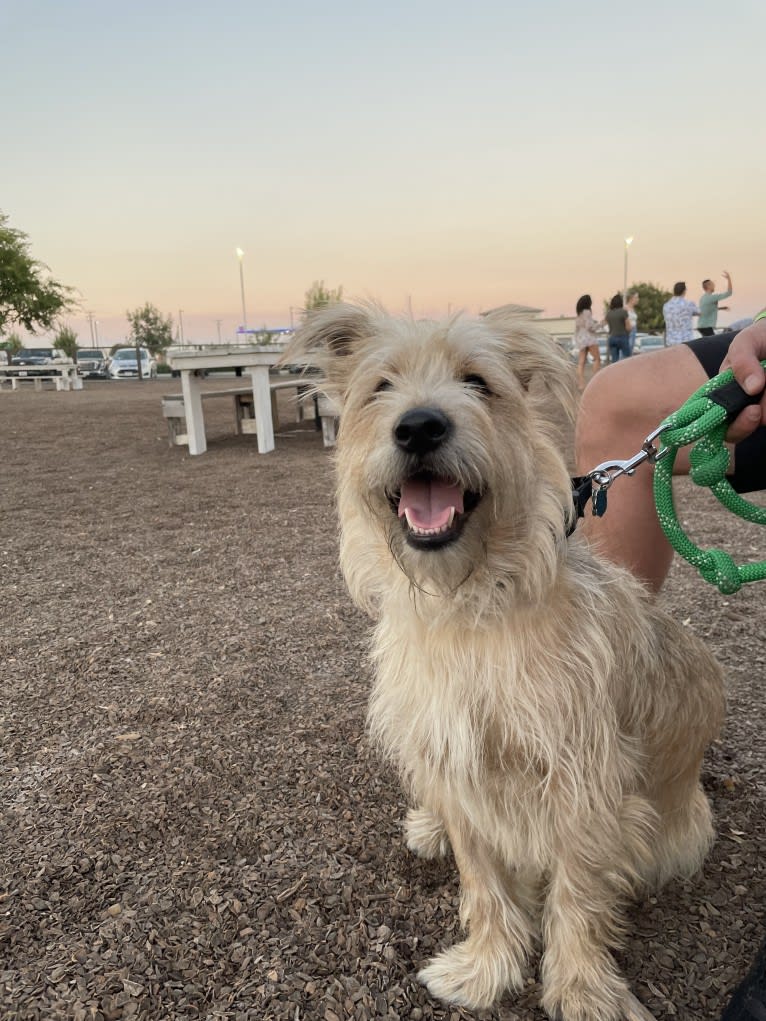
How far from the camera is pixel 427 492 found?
2.05 m

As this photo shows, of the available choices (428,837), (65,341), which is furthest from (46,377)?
(428,837)

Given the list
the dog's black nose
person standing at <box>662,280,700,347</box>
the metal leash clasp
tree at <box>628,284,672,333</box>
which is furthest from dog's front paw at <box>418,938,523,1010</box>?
tree at <box>628,284,672,333</box>

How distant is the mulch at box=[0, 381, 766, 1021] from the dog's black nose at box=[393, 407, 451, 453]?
1.54m

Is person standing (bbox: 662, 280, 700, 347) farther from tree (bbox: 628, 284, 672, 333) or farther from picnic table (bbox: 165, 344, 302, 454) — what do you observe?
tree (bbox: 628, 284, 672, 333)

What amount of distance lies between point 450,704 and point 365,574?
1.61 ft

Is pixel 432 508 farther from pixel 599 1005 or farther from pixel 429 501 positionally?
pixel 599 1005

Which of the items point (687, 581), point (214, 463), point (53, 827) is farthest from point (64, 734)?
point (214, 463)

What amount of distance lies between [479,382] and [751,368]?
0.78m

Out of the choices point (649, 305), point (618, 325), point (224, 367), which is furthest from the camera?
point (649, 305)

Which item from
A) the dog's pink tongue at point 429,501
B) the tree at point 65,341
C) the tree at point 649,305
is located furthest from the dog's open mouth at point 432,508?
the tree at point 649,305

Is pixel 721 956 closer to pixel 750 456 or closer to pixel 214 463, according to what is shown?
pixel 750 456

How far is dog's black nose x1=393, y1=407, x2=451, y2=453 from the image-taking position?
1928 millimetres

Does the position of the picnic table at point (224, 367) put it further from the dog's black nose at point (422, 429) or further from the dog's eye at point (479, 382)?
the dog's black nose at point (422, 429)

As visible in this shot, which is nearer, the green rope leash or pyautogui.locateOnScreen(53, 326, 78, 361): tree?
the green rope leash
